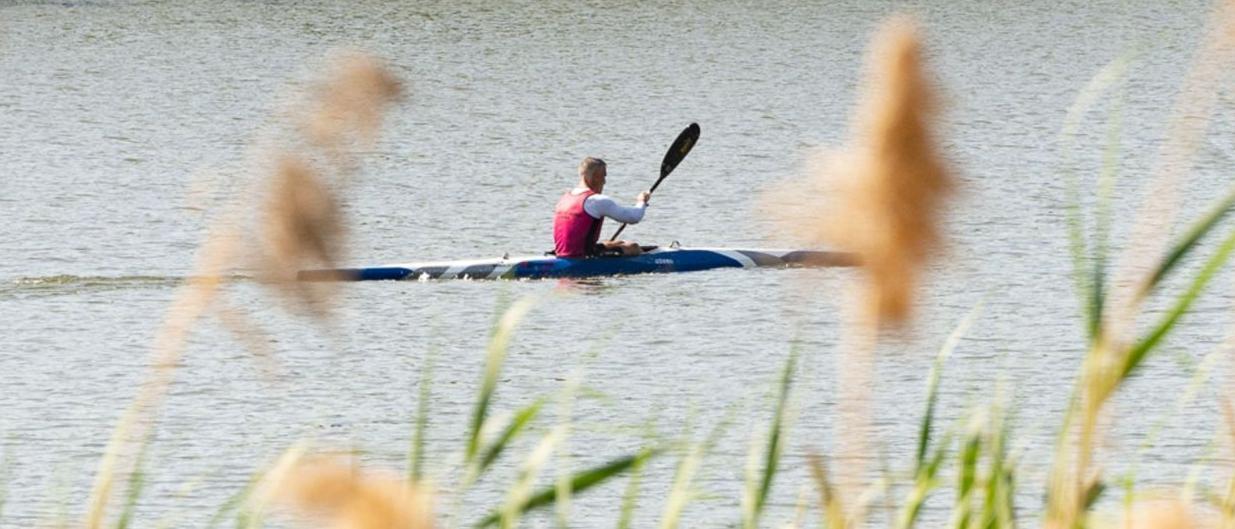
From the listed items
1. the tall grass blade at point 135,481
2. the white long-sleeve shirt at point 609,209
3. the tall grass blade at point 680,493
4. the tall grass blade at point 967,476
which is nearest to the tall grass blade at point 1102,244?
the tall grass blade at point 967,476

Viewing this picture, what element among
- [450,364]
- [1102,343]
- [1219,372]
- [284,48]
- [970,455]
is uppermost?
[1102,343]

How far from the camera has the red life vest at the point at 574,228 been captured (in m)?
14.6

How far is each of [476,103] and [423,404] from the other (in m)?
26.5

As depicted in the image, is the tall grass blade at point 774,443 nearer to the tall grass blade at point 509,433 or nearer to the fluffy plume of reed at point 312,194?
the tall grass blade at point 509,433

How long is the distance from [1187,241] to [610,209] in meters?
11.8

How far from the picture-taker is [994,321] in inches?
515

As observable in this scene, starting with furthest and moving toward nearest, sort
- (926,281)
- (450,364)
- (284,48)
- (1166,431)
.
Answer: (284,48) < (450,364) < (1166,431) < (926,281)

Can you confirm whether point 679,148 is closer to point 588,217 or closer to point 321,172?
point 588,217

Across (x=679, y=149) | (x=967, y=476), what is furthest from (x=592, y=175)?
(x=967, y=476)

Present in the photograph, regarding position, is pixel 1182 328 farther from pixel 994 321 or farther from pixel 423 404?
pixel 423 404

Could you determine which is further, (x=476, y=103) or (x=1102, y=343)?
(x=476, y=103)

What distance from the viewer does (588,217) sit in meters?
14.6

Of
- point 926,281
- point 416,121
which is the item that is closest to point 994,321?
point 926,281

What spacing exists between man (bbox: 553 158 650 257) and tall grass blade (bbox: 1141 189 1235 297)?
11.7 meters
